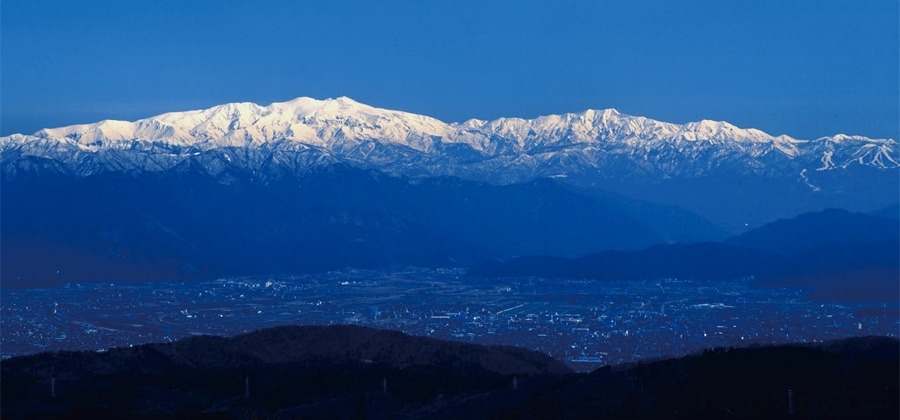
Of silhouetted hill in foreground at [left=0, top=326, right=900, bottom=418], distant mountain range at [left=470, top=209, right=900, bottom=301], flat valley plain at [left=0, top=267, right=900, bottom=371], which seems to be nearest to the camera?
silhouetted hill in foreground at [left=0, top=326, right=900, bottom=418]

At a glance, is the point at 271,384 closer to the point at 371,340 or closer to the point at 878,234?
the point at 371,340

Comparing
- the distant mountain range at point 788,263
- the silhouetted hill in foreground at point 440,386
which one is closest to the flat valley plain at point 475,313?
the distant mountain range at point 788,263

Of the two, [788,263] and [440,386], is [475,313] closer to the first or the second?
[788,263]

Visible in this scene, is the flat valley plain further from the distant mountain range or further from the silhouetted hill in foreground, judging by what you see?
the silhouetted hill in foreground

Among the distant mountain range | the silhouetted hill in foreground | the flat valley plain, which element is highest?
the distant mountain range

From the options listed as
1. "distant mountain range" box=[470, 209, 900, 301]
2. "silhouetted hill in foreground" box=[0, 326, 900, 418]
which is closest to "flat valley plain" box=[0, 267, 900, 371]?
"distant mountain range" box=[470, 209, 900, 301]

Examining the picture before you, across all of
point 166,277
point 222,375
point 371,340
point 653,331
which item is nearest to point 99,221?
point 166,277

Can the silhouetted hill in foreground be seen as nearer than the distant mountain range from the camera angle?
Yes
